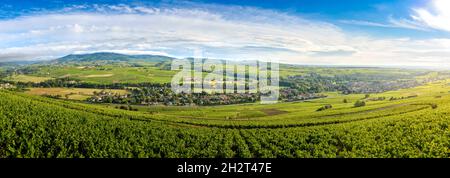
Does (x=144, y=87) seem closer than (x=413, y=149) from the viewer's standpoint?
No

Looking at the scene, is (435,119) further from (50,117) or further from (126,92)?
(126,92)

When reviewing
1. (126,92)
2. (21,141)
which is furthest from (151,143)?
(126,92)

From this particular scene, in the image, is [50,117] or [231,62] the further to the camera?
[231,62]

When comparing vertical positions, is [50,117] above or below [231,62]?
below

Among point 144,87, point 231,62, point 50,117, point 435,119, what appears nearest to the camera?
point 435,119

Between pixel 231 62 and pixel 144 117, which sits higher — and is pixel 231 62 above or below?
above
